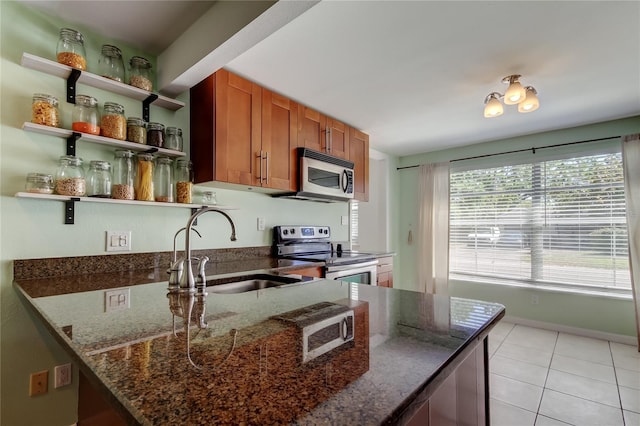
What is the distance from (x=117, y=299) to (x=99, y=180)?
3.14ft

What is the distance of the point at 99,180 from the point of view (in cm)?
168

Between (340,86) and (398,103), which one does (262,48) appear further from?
(398,103)

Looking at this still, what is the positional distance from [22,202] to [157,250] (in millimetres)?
680

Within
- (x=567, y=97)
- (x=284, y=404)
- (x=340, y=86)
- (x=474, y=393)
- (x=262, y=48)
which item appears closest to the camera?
(x=284, y=404)

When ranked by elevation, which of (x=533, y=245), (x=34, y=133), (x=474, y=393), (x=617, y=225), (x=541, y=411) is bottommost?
(x=541, y=411)

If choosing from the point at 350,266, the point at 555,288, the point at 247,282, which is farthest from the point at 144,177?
the point at 555,288

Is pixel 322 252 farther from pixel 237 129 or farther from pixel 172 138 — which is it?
pixel 172 138

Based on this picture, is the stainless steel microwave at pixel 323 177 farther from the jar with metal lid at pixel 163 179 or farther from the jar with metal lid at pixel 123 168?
the jar with metal lid at pixel 123 168

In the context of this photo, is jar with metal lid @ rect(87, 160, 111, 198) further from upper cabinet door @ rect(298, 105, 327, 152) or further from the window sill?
the window sill

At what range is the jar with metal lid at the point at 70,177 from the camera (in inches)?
59.9

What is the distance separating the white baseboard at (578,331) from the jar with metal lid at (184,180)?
3.72 meters

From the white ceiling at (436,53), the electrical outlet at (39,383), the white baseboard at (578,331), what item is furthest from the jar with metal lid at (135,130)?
the white baseboard at (578,331)

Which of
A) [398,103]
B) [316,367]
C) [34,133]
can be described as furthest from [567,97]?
[34,133]

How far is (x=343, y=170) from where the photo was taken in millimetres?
2932
